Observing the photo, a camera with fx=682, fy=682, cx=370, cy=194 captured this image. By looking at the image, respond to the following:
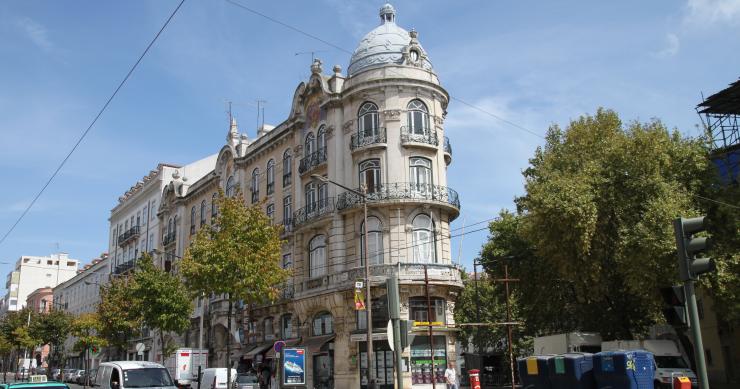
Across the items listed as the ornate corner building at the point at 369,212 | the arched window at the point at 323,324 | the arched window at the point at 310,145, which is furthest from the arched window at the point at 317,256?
the arched window at the point at 310,145

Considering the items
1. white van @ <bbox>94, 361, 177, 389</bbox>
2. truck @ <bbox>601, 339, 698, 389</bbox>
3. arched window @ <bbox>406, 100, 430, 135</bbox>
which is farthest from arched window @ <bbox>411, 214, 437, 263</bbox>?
white van @ <bbox>94, 361, 177, 389</bbox>

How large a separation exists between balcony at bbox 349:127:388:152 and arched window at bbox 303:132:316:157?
13.7 ft

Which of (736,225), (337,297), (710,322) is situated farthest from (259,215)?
(710,322)

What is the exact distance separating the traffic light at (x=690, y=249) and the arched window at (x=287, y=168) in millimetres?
33754

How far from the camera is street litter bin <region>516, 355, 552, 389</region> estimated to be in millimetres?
21391

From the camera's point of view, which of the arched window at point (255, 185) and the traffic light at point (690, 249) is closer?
the traffic light at point (690, 249)

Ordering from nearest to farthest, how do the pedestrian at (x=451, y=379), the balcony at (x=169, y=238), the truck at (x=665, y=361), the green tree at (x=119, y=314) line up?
1. the truck at (x=665, y=361)
2. the pedestrian at (x=451, y=379)
3. the green tree at (x=119, y=314)
4. the balcony at (x=169, y=238)

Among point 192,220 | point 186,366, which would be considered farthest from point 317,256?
point 192,220

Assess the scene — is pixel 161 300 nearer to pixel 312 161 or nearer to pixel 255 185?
pixel 255 185

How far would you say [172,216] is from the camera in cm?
6088

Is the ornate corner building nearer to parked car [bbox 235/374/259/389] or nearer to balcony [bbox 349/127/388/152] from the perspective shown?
balcony [bbox 349/127/388/152]

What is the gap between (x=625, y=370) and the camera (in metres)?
19.5

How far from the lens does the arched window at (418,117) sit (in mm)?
36812

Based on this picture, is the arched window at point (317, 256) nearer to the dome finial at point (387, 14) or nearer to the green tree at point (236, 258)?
the green tree at point (236, 258)
